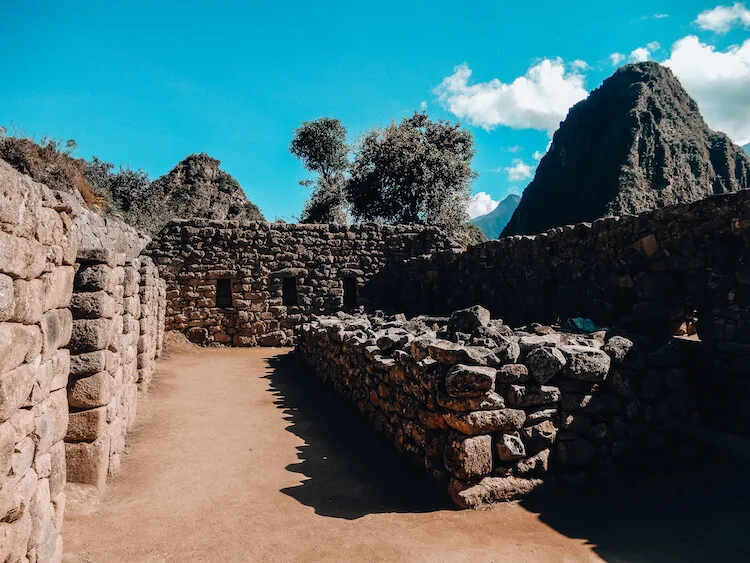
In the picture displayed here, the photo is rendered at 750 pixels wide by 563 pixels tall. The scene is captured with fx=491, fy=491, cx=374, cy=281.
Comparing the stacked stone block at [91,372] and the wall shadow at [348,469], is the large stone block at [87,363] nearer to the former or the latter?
the stacked stone block at [91,372]

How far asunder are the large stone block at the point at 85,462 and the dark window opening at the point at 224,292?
36.0 ft

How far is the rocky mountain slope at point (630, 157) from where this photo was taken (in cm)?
Result: 4969

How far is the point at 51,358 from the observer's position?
323 centimetres

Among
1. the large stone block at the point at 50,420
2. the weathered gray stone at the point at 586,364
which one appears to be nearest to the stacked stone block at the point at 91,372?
the large stone block at the point at 50,420

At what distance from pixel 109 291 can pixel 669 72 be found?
75801 mm

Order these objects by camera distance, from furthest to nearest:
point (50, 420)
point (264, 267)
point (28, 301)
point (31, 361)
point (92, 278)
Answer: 1. point (264, 267)
2. point (92, 278)
3. point (50, 420)
4. point (31, 361)
5. point (28, 301)

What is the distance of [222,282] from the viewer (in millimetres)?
15453

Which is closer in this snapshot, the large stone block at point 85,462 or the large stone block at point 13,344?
the large stone block at point 13,344

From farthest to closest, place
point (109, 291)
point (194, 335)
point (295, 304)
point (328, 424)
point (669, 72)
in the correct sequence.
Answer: point (669, 72), point (295, 304), point (194, 335), point (328, 424), point (109, 291)

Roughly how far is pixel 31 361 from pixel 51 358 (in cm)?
53

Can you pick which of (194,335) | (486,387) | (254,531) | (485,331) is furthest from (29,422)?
(194,335)

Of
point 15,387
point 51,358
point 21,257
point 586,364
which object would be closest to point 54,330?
point 51,358

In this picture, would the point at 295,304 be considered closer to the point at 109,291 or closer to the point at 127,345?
the point at 127,345

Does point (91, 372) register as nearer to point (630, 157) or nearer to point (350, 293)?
point (350, 293)
